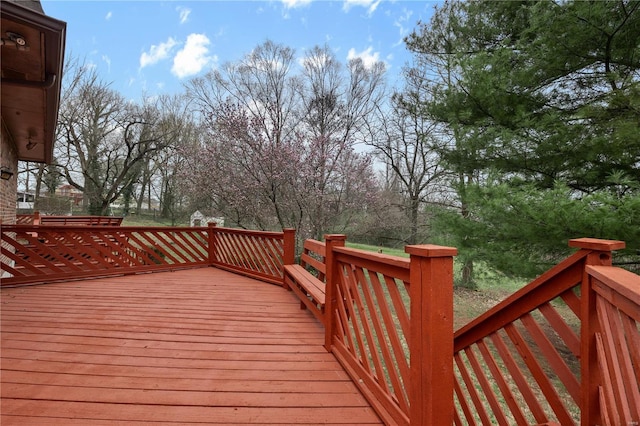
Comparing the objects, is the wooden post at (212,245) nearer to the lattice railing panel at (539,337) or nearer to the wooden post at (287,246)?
the wooden post at (287,246)

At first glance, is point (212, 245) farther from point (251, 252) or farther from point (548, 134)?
point (548, 134)

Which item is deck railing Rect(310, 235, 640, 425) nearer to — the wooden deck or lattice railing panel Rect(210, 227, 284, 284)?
the wooden deck

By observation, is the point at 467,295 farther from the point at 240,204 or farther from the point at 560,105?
the point at 240,204

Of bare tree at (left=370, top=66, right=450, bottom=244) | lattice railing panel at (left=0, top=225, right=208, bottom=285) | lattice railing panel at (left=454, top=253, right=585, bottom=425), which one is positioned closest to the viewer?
lattice railing panel at (left=454, top=253, right=585, bottom=425)

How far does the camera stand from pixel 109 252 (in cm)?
544

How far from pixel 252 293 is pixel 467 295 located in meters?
7.13

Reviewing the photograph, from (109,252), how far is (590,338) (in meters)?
6.48

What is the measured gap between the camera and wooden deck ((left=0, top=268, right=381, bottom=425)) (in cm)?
172

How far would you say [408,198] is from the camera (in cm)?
1221

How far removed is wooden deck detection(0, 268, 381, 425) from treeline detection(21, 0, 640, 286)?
3165mm

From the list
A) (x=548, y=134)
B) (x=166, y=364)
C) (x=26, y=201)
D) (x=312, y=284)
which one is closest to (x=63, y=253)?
(x=166, y=364)

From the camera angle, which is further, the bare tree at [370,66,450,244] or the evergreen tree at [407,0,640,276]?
the bare tree at [370,66,450,244]

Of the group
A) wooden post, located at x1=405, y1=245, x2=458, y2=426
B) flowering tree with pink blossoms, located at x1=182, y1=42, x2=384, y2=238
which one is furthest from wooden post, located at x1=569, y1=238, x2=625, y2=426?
flowering tree with pink blossoms, located at x1=182, y1=42, x2=384, y2=238

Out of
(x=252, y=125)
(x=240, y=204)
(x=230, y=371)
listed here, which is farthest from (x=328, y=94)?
(x=230, y=371)
